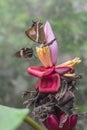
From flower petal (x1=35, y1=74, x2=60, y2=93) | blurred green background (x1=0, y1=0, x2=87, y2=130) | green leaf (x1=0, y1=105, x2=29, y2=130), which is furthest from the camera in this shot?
blurred green background (x1=0, y1=0, x2=87, y2=130)

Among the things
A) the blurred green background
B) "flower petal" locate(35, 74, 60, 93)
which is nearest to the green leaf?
"flower petal" locate(35, 74, 60, 93)

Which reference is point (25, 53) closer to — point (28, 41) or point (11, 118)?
point (11, 118)

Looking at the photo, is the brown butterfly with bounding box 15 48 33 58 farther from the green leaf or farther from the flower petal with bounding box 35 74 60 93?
the green leaf

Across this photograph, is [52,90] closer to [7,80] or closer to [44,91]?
[44,91]

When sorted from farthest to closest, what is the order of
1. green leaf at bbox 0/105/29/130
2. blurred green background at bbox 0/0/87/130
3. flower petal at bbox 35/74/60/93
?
blurred green background at bbox 0/0/87/130 → flower petal at bbox 35/74/60/93 → green leaf at bbox 0/105/29/130

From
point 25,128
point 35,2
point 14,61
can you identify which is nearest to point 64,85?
point 25,128

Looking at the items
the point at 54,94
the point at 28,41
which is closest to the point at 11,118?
the point at 54,94

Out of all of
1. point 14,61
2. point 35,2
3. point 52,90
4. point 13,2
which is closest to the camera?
point 52,90
